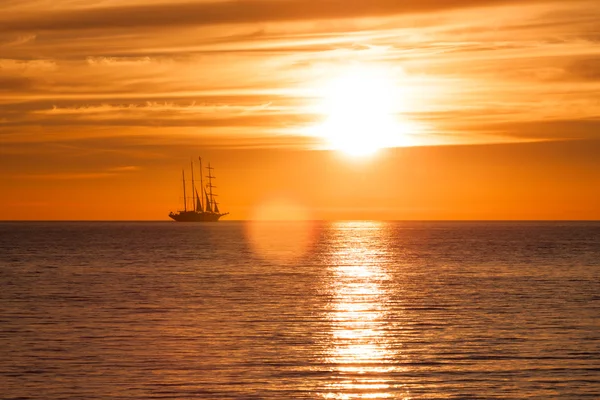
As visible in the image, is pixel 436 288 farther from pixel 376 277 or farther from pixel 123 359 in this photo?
pixel 123 359

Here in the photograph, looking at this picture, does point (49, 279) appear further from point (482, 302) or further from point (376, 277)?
point (482, 302)

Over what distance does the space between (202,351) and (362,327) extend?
13120 millimetres

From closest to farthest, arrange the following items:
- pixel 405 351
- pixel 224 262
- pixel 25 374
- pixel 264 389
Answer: pixel 264 389
pixel 25 374
pixel 405 351
pixel 224 262

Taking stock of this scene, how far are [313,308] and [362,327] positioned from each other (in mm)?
11559

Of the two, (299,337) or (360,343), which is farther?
(299,337)

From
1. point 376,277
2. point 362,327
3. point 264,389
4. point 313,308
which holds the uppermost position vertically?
point 376,277

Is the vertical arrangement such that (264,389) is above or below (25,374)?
below

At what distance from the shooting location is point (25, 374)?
38344 millimetres

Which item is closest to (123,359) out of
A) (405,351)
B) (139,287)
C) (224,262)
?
(405,351)

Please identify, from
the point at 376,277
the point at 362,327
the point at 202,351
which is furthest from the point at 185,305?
the point at 376,277

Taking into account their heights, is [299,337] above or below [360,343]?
above

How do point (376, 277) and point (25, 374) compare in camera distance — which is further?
point (376, 277)

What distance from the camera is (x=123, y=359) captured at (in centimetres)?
4197

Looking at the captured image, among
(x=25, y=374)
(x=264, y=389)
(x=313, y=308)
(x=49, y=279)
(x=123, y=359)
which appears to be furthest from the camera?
(x=49, y=279)
